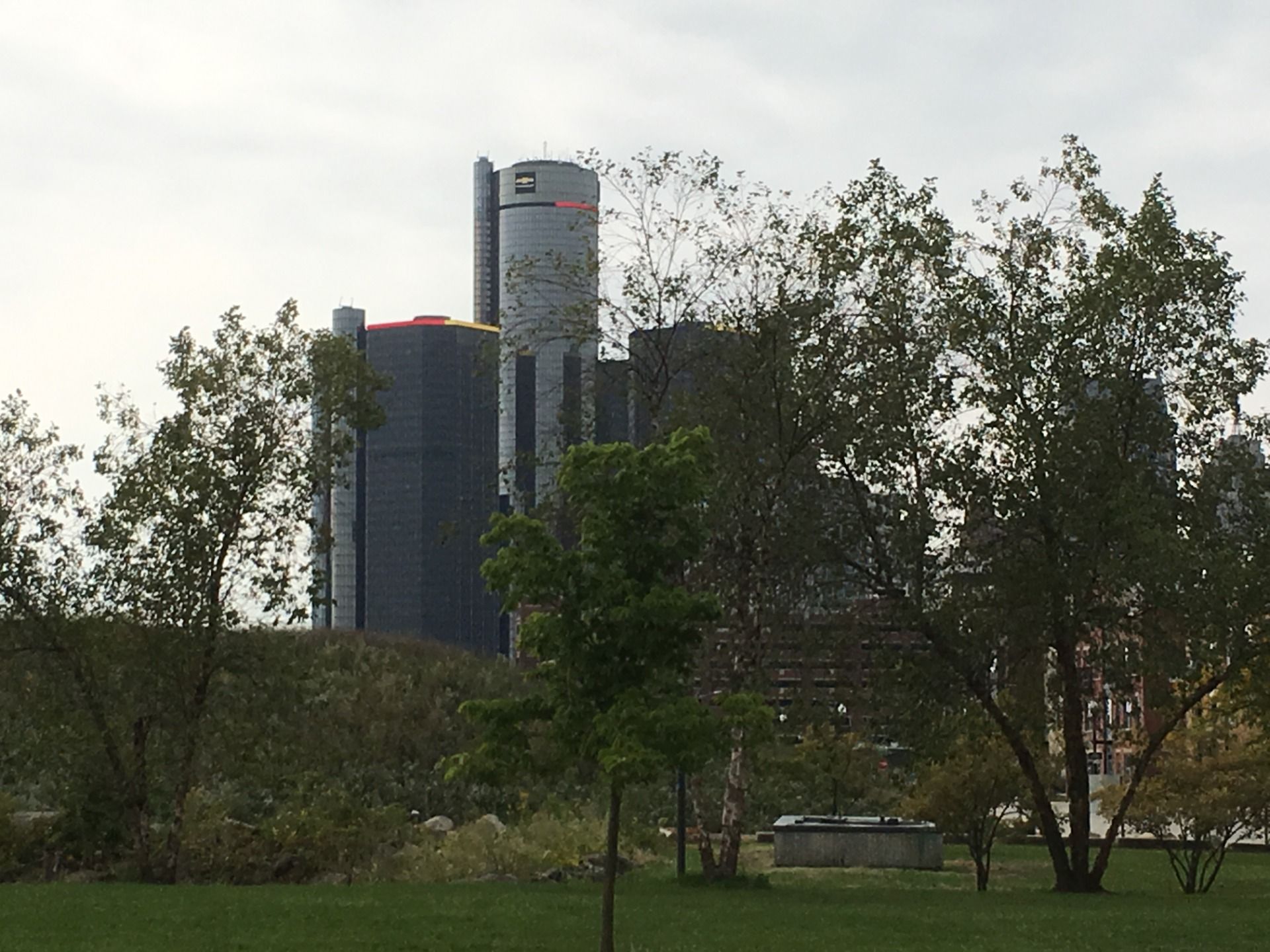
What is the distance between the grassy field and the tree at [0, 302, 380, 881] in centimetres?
249

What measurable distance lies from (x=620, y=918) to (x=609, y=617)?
6.15 meters

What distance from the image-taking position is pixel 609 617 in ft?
44.4

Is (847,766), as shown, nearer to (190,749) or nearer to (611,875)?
(190,749)

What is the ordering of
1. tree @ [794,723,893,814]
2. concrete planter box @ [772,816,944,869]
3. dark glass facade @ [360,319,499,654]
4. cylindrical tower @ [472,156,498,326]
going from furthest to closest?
cylindrical tower @ [472,156,498,326] < dark glass facade @ [360,319,499,654] < tree @ [794,723,893,814] < concrete planter box @ [772,816,944,869]

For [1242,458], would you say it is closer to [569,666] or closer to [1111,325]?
[1111,325]

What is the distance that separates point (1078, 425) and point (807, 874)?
34.8 feet

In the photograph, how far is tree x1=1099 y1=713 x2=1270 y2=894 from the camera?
25562 millimetres

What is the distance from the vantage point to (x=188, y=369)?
982 inches

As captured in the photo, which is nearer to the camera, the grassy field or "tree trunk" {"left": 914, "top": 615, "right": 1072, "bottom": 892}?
the grassy field

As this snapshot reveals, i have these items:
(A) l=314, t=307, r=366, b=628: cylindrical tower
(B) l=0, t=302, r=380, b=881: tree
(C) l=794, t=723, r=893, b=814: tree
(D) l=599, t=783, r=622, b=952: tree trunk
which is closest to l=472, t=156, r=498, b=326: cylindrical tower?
(A) l=314, t=307, r=366, b=628: cylindrical tower

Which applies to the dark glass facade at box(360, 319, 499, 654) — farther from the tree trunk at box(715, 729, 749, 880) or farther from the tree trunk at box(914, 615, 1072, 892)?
the tree trunk at box(914, 615, 1072, 892)

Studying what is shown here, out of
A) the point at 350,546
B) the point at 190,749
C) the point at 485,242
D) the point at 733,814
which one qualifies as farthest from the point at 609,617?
the point at 485,242

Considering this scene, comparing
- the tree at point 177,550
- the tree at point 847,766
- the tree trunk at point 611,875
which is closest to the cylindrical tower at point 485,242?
the tree at point 847,766

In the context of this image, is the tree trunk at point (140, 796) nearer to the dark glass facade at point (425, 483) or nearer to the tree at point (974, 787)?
the tree at point (974, 787)
